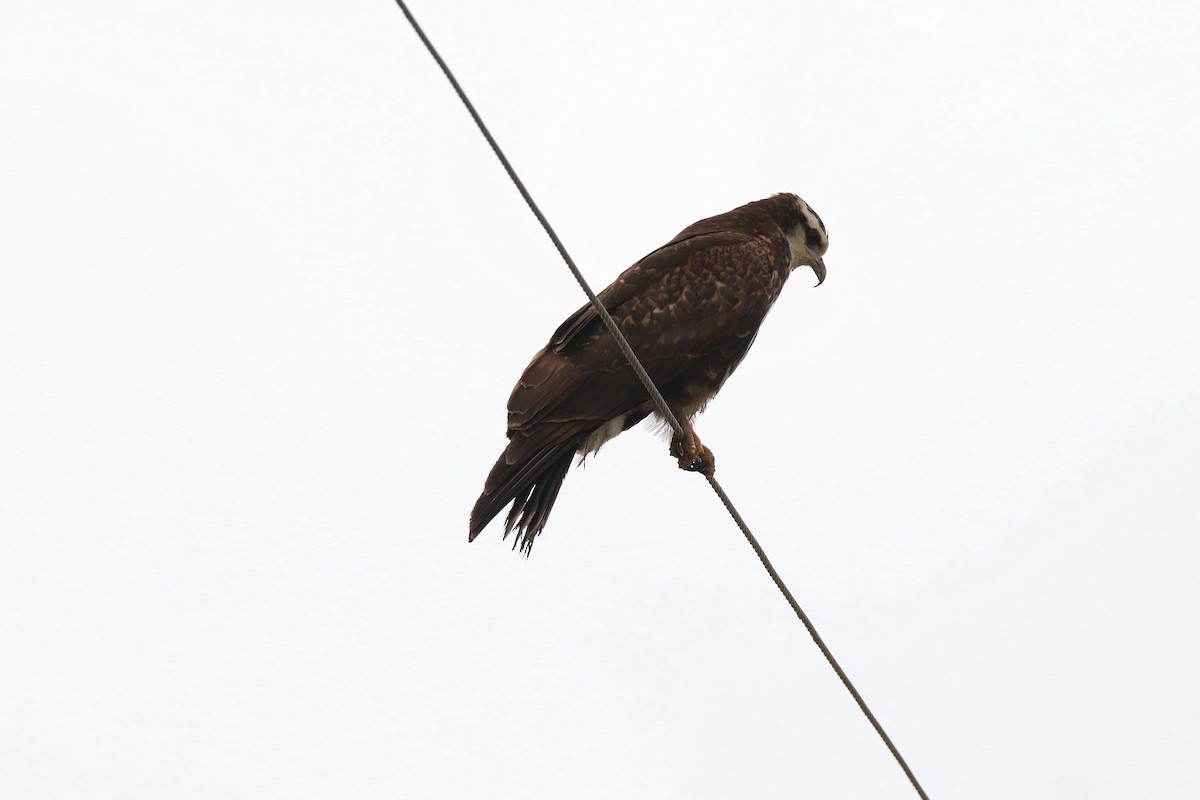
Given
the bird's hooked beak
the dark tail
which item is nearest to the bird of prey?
the dark tail

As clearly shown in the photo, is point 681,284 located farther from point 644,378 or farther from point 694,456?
point 644,378

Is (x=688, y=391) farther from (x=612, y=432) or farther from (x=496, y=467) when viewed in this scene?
(x=496, y=467)

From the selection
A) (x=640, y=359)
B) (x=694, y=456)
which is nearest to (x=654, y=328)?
(x=640, y=359)

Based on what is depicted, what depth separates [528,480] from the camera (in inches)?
251

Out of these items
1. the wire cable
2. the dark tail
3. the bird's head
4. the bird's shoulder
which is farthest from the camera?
the bird's head

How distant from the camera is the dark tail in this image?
6.25m

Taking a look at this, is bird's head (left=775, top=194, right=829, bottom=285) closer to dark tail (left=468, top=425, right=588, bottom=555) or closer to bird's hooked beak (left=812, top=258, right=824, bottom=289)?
bird's hooked beak (left=812, top=258, right=824, bottom=289)

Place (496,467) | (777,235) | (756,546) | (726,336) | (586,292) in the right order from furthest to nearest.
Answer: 1. (777,235)
2. (726,336)
3. (496,467)
4. (756,546)
5. (586,292)

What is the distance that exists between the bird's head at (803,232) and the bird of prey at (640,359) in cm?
41

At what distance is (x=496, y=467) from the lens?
20.7 ft

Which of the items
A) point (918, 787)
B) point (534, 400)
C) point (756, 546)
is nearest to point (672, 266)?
point (534, 400)

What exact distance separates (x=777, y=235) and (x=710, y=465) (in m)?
1.67

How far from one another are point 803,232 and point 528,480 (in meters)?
2.54

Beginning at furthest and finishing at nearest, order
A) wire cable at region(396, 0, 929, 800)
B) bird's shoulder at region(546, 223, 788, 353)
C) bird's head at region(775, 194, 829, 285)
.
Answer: bird's head at region(775, 194, 829, 285) → bird's shoulder at region(546, 223, 788, 353) → wire cable at region(396, 0, 929, 800)
